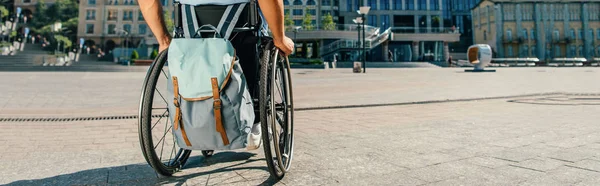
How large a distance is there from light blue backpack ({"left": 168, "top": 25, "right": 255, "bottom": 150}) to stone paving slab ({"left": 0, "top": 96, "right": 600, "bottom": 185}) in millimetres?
423

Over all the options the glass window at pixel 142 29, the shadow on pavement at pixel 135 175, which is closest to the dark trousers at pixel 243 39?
the shadow on pavement at pixel 135 175

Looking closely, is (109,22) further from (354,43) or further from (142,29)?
(354,43)

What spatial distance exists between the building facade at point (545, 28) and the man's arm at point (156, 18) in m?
69.6

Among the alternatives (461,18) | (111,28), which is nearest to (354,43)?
(461,18)

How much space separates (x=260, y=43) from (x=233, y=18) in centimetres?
27

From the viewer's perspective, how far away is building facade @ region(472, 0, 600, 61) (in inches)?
2472

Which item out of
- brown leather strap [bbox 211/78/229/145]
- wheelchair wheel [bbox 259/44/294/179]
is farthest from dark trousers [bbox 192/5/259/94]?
brown leather strap [bbox 211/78/229/145]

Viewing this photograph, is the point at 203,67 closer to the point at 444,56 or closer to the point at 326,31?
the point at 326,31

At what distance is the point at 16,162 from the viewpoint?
2783mm

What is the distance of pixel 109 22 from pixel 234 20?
77751mm

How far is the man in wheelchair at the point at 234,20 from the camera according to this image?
2078mm

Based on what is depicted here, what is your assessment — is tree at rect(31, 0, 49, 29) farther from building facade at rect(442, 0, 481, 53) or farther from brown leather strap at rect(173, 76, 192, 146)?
brown leather strap at rect(173, 76, 192, 146)

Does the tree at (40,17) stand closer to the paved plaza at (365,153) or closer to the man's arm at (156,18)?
the paved plaza at (365,153)

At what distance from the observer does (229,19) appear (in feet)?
6.93
